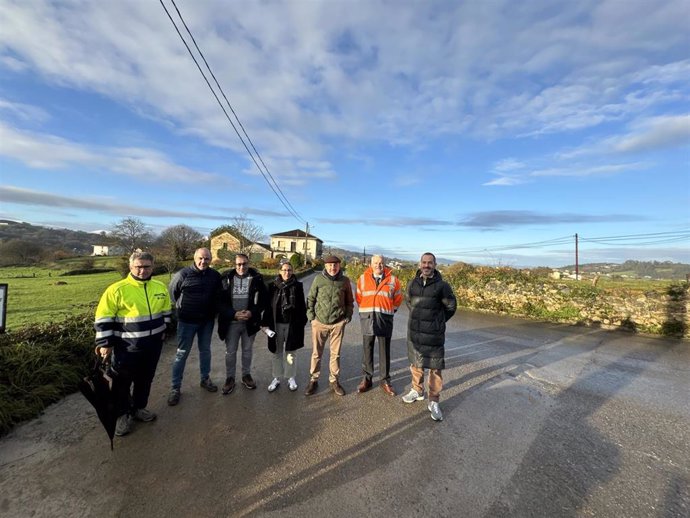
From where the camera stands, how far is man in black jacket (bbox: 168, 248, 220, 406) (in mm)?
4090

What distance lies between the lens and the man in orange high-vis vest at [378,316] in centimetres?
459

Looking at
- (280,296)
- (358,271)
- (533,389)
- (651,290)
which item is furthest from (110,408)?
(358,271)

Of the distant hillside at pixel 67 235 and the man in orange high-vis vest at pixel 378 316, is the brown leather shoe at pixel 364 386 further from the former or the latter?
the distant hillside at pixel 67 235

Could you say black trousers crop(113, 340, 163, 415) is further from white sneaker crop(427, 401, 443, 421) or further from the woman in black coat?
white sneaker crop(427, 401, 443, 421)

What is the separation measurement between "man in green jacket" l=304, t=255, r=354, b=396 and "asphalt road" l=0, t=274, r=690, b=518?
0.35m

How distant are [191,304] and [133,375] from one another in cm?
102

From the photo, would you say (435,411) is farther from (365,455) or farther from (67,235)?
(67,235)

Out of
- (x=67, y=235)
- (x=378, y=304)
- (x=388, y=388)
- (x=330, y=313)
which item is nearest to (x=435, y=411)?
(x=388, y=388)

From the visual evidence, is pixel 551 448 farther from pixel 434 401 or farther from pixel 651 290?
pixel 651 290

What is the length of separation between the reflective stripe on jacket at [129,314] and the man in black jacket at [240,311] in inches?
36.8

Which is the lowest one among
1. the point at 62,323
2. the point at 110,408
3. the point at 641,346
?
the point at 641,346

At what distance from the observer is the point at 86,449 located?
3000mm

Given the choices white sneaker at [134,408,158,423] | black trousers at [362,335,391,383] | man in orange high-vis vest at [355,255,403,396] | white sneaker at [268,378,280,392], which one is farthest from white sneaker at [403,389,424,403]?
white sneaker at [134,408,158,423]

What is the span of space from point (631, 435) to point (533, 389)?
4.33 feet
